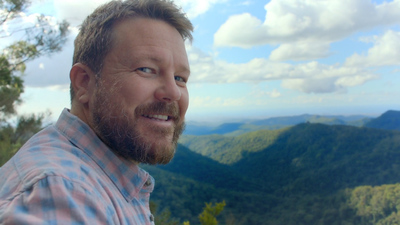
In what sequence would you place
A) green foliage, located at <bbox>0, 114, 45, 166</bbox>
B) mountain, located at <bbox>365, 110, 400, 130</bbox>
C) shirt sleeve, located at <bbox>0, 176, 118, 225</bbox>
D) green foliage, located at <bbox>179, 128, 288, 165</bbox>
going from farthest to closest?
green foliage, located at <bbox>179, 128, 288, 165</bbox>, mountain, located at <bbox>365, 110, 400, 130</bbox>, green foliage, located at <bbox>0, 114, 45, 166</bbox>, shirt sleeve, located at <bbox>0, 176, 118, 225</bbox>

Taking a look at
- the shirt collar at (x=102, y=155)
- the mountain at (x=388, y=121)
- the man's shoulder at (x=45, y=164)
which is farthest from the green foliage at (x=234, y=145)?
the man's shoulder at (x=45, y=164)

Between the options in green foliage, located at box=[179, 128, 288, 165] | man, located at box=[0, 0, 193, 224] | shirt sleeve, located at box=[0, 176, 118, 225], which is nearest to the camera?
shirt sleeve, located at box=[0, 176, 118, 225]

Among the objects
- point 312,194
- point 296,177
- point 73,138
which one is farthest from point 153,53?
point 296,177

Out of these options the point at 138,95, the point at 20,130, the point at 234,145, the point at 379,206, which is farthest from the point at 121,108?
the point at 234,145

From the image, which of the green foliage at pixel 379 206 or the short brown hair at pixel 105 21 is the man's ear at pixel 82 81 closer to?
the short brown hair at pixel 105 21

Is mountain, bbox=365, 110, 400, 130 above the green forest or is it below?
above

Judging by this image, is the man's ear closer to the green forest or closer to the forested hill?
the green forest

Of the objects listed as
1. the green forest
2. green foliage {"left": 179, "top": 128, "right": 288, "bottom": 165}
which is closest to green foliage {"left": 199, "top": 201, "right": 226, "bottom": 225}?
the green forest
